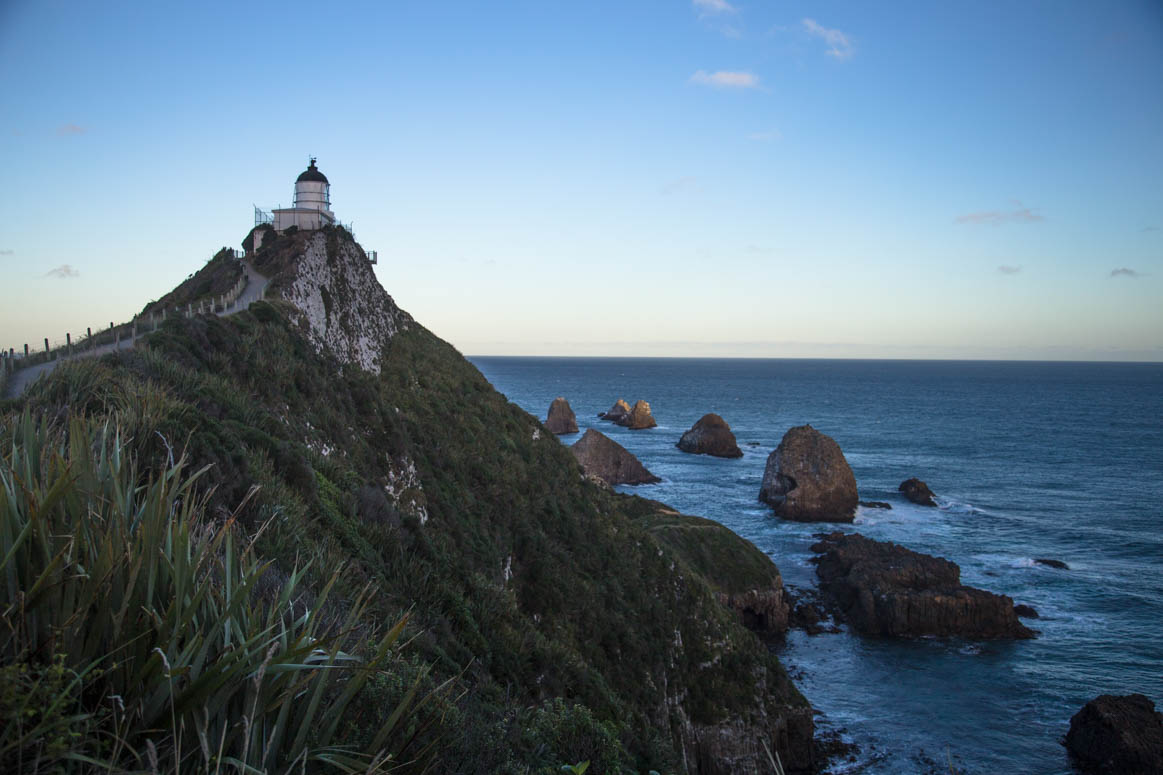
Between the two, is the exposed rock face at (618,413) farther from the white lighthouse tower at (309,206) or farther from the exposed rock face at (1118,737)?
the exposed rock face at (1118,737)

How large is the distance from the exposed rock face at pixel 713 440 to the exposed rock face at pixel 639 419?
21.0 metres

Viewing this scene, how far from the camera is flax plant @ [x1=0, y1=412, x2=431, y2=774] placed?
2.97 metres

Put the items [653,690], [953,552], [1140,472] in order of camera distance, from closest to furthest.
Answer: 1. [653,690]
2. [953,552]
3. [1140,472]

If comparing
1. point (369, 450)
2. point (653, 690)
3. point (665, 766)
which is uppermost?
point (369, 450)

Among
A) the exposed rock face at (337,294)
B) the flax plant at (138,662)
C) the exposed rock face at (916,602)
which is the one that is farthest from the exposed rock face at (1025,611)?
the flax plant at (138,662)

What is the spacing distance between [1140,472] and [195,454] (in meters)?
85.6

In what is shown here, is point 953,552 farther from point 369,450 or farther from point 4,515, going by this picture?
point 4,515

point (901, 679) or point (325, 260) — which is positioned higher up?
point (325, 260)

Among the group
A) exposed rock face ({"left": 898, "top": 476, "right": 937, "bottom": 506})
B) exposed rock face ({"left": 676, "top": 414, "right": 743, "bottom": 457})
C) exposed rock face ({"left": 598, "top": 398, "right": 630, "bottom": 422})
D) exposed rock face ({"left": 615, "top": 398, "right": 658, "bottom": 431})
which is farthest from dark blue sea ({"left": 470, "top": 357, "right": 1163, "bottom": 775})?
exposed rock face ({"left": 598, "top": 398, "right": 630, "bottom": 422})

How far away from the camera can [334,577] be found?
4027mm

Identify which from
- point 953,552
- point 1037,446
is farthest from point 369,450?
point 1037,446

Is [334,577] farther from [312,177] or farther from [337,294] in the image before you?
[312,177]

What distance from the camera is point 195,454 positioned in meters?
8.93

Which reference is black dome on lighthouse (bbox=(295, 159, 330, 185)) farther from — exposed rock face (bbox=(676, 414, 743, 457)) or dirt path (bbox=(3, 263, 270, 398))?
exposed rock face (bbox=(676, 414, 743, 457))
